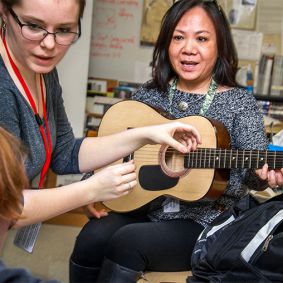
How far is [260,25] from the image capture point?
2.90 metres

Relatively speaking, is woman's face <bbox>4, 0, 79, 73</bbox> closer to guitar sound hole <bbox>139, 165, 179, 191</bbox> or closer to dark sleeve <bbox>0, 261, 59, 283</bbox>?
guitar sound hole <bbox>139, 165, 179, 191</bbox>

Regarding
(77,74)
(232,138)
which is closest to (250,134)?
(232,138)

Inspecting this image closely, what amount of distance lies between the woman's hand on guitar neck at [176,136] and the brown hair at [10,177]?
56 cm

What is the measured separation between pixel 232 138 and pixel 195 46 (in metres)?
0.32

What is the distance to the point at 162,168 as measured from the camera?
1.55m

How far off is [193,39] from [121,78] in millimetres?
1448

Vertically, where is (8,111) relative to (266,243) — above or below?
above

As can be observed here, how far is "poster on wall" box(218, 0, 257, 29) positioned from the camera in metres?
2.86

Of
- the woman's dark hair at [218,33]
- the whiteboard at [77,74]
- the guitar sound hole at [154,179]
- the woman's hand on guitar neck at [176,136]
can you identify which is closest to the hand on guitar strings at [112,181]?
the woman's hand on guitar neck at [176,136]

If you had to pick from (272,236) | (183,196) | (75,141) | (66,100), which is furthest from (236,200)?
(66,100)

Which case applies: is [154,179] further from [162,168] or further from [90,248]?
[90,248]

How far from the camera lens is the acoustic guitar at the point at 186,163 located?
1433mm

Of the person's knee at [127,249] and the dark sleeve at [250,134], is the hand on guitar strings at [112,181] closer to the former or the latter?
the person's knee at [127,249]

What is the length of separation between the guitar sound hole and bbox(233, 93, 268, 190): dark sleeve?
0.76 feet
